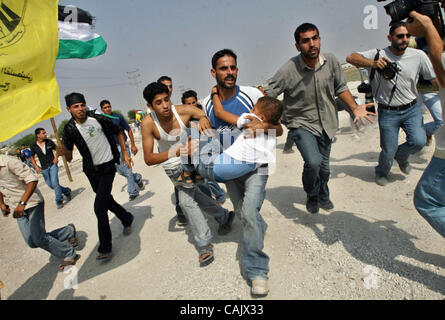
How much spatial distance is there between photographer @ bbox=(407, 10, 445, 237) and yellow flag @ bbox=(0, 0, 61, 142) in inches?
110

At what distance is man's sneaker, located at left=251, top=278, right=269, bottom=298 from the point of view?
88.4 inches

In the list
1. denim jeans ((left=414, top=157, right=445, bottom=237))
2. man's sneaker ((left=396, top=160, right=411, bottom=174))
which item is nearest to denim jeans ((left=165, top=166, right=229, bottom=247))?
denim jeans ((left=414, top=157, right=445, bottom=237))

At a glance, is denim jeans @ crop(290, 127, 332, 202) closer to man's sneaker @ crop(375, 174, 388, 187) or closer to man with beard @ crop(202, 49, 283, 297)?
man with beard @ crop(202, 49, 283, 297)

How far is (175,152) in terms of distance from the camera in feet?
9.16

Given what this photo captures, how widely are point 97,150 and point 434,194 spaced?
12.2ft

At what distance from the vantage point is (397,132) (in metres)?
3.76

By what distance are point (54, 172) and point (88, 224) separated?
2.31 meters

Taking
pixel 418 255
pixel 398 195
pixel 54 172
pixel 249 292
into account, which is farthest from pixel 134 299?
pixel 54 172

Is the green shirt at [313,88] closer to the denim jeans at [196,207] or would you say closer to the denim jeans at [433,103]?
the denim jeans at [196,207]

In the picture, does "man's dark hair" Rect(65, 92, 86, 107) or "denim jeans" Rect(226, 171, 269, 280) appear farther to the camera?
"man's dark hair" Rect(65, 92, 86, 107)

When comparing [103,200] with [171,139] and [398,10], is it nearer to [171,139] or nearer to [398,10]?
[171,139]

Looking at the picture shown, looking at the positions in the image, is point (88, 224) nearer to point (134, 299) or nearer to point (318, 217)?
point (134, 299)
